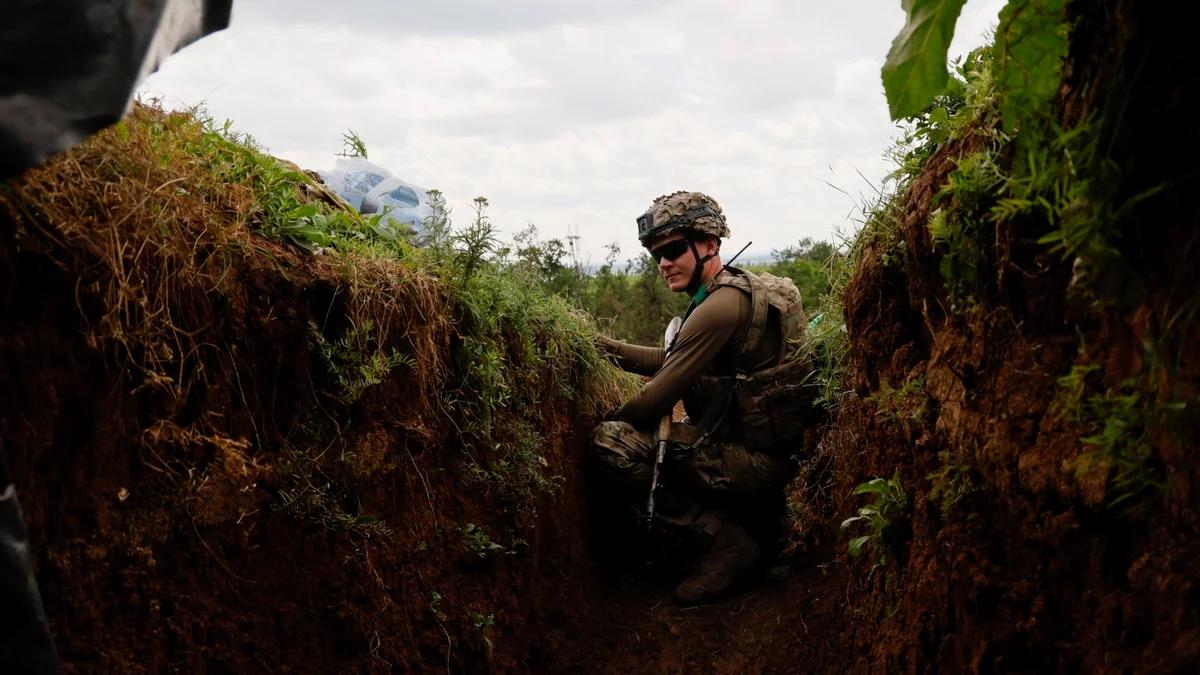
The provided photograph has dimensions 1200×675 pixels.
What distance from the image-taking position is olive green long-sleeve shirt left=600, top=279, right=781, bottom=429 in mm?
4930

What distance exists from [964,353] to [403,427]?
217cm

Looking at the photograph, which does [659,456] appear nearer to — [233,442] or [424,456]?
[424,456]

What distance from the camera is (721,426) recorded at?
16.9 feet

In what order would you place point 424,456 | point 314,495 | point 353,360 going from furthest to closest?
point 424,456 < point 353,360 < point 314,495

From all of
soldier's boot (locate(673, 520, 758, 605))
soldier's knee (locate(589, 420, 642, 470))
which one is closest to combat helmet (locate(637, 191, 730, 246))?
soldier's knee (locate(589, 420, 642, 470))

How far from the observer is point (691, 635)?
184 inches

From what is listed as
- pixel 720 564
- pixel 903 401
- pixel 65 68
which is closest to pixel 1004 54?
pixel 903 401

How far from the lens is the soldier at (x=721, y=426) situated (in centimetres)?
493

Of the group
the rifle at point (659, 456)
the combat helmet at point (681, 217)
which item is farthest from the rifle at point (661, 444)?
the combat helmet at point (681, 217)

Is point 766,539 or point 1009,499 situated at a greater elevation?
point 1009,499

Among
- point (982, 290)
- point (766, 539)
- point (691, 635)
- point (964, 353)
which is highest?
point (982, 290)

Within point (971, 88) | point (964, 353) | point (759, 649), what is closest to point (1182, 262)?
point (964, 353)

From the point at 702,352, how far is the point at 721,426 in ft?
1.72

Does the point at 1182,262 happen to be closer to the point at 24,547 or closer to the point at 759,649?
the point at 24,547
